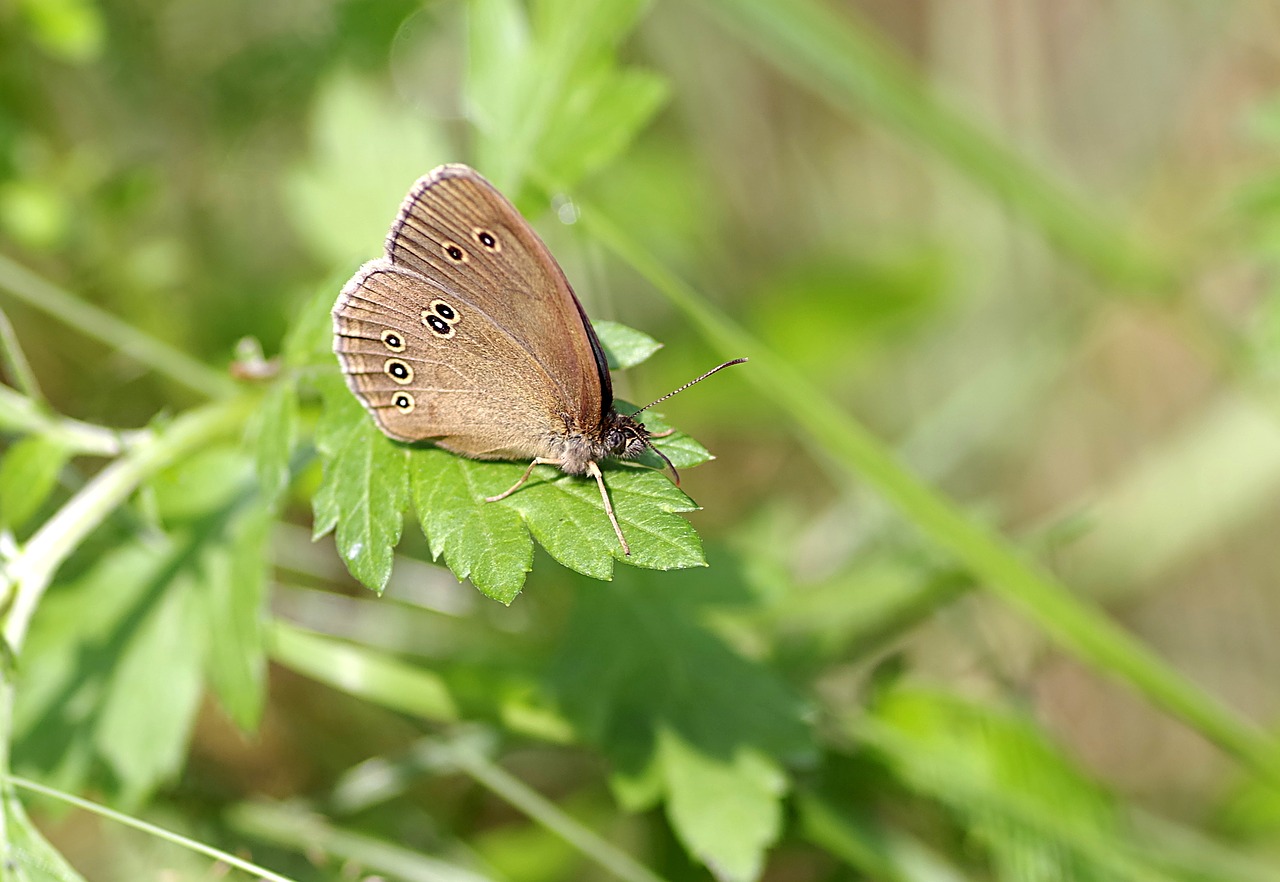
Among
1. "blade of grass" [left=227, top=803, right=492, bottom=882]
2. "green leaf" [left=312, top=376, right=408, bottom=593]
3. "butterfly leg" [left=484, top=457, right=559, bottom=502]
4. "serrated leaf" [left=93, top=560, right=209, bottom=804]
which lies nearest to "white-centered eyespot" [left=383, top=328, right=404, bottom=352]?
"green leaf" [left=312, top=376, right=408, bottom=593]

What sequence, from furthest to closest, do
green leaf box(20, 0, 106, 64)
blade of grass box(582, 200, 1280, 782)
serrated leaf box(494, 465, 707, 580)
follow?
1. green leaf box(20, 0, 106, 64)
2. blade of grass box(582, 200, 1280, 782)
3. serrated leaf box(494, 465, 707, 580)

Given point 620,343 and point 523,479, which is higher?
point 620,343

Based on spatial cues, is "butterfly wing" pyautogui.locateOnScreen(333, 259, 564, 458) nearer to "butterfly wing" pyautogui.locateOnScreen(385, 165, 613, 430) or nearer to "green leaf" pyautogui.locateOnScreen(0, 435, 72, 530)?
"butterfly wing" pyautogui.locateOnScreen(385, 165, 613, 430)

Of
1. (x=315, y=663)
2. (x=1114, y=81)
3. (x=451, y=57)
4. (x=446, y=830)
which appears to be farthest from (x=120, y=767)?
(x=1114, y=81)

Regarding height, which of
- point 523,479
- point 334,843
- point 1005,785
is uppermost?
point 1005,785

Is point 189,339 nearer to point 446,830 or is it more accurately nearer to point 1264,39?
point 446,830

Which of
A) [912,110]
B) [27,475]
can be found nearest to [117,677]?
[27,475]

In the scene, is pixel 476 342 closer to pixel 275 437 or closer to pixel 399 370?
pixel 399 370
